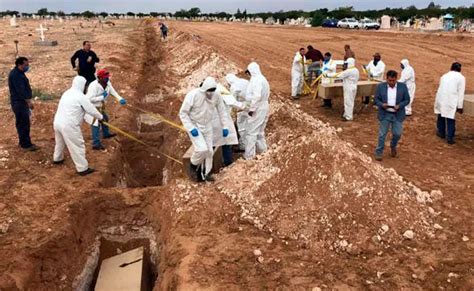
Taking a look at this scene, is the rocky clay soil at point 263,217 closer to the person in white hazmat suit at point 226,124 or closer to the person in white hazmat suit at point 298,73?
the person in white hazmat suit at point 226,124

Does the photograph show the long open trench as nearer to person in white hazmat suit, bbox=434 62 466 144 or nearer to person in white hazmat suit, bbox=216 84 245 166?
person in white hazmat suit, bbox=216 84 245 166

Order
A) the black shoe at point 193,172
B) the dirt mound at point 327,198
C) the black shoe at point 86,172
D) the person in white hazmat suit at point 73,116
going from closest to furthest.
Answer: the dirt mound at point 327,198 < the black shoe at point 193,172 < the person in white hazmat suit at point 73,116 < the black shoe at point 86,172

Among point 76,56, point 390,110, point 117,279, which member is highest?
point 76,56

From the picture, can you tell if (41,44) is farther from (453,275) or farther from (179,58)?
(453,275)

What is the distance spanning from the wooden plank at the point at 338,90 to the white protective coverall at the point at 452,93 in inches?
103

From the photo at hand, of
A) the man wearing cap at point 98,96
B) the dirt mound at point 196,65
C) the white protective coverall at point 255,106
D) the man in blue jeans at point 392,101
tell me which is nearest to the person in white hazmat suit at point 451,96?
the man in blue jeans at point 392,101

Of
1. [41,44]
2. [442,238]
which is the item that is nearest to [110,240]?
[442,238]

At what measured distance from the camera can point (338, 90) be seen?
11.5 m

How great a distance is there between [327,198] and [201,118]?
2463mm

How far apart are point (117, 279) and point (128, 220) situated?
1.19m

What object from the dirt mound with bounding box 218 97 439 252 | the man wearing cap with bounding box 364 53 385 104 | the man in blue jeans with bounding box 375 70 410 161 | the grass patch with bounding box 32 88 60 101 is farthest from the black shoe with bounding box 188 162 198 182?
the grass patch with bounding box 32 88 60 101

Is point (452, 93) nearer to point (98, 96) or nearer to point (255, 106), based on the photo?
point (255, 106)

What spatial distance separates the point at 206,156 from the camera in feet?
24.5

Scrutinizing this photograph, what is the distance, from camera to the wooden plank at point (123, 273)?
21.1 feet
